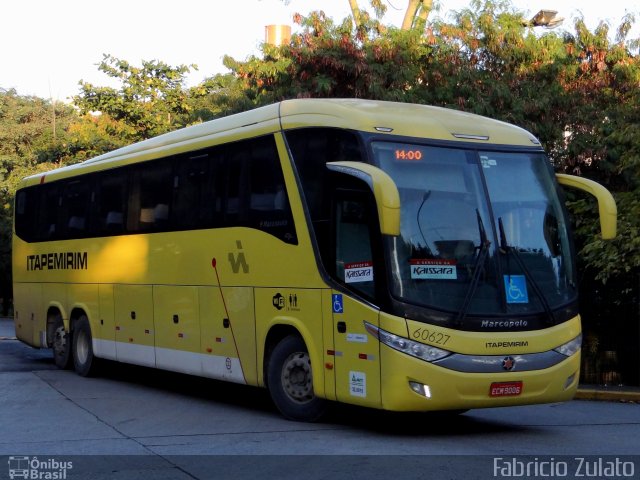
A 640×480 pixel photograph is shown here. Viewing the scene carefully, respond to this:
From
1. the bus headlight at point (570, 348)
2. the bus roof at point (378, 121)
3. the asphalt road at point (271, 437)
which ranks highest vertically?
the bus roof at point (378, 121)

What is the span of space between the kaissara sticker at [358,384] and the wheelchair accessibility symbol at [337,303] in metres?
0.67

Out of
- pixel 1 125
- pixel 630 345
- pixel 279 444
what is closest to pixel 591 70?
pixel 630 345

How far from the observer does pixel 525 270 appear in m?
10.8

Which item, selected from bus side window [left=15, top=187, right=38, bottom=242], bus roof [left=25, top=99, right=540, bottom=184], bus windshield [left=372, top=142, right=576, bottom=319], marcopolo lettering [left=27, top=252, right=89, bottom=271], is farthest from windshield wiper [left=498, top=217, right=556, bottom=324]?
bus side window [left=15, top=187, right=38, bottom=242]

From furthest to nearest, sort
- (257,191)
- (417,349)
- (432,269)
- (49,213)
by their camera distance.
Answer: (49,213) → (257,191) → (432,269) → (417,349)

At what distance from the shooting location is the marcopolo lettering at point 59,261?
58.5 feet

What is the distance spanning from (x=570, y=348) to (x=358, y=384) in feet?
7.56

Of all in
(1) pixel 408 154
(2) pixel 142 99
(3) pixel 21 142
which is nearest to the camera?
(1) pixel 408 154

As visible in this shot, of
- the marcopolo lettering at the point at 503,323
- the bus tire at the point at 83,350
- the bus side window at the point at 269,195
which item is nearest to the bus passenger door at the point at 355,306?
the bus side window at the point at 269,195

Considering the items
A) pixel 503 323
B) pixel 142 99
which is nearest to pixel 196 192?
pixel 503 323

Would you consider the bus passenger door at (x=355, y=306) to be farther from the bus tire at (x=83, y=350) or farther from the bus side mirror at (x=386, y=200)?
the bus tire at (x=83, y=350)

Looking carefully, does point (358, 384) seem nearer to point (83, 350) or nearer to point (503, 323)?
point (503, 323)

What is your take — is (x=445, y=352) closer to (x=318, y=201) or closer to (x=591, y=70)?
(x=318, y=201)

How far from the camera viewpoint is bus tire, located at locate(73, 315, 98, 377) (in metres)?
17.6
